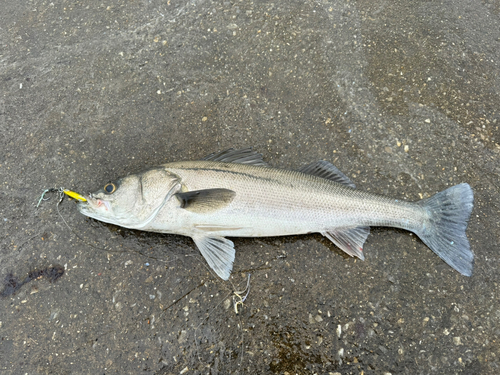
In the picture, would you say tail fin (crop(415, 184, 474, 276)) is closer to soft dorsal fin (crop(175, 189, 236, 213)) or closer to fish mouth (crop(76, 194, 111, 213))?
soft dorsal fin (crop(175, 189, 236, 213))

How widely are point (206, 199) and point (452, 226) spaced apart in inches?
99.5

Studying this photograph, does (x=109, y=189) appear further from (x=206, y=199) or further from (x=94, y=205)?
(x=206, y=199)

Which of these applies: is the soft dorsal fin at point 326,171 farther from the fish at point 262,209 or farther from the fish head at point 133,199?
the fish head at point 133,199

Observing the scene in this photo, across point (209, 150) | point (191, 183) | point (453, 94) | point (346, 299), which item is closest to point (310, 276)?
point (346, 299)

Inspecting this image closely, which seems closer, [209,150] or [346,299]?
[346,299]

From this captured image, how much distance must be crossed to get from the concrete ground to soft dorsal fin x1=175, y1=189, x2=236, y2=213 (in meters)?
0.52

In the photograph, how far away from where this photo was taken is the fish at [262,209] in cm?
304

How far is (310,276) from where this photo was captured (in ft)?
10.4

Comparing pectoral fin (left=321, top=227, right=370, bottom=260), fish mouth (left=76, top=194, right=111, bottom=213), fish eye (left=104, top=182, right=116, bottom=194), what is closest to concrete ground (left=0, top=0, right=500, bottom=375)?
pectoral fin (left=321, top=227, right=370, bottom=260)

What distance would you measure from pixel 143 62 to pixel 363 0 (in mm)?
3118

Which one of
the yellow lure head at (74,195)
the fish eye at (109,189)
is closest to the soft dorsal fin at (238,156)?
the fish eye at (109,189)

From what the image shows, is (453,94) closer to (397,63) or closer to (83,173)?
(397,63)

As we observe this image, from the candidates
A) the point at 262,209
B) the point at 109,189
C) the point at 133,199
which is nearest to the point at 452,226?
the point at 262,209

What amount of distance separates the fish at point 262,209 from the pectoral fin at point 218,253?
0.01 meters
